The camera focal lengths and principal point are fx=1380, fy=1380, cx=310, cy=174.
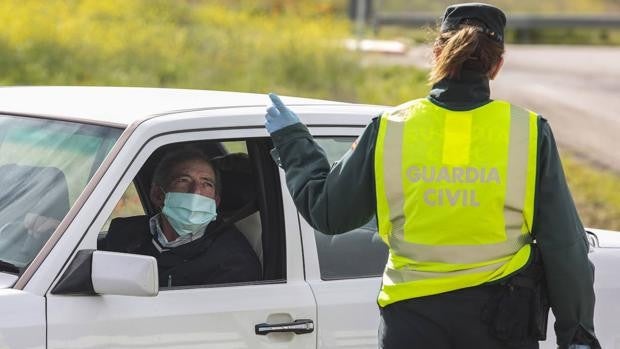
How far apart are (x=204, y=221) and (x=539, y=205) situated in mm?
1220

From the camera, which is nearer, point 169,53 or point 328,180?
point 328,180

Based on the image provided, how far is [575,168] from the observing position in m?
14.0

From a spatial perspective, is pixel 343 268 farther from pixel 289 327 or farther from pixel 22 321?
pixel 22 321

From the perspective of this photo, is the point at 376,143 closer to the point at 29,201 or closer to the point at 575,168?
the point at 29,201

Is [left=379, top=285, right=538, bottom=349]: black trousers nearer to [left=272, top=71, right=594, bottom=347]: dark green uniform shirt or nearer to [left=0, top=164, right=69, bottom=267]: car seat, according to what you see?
[left=272, top=71, right=594, bottom=347]: dark green uniform shirt

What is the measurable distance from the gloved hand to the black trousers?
24.1 inches

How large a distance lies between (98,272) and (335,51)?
16.8 metres

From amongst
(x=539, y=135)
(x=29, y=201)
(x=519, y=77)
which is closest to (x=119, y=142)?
(x=29, y=201)

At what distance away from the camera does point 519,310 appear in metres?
3.65

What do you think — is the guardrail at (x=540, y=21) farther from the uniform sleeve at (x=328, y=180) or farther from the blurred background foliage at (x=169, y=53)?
the uniform sleeve at (x=328, y=180)

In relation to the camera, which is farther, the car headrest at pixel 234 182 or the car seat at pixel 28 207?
the car headrest at pixel 234 182

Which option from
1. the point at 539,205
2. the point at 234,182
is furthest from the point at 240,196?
the point at 539,205

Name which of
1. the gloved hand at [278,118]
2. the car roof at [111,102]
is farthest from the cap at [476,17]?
the car roof at [111,102]

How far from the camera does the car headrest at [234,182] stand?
14.9 ft
